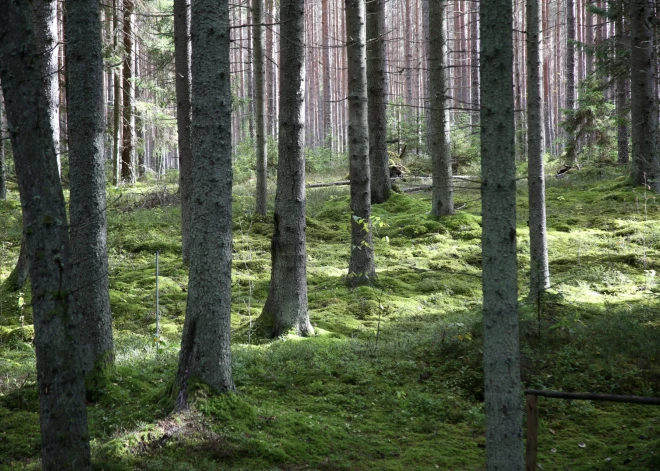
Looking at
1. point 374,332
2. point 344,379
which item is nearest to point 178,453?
point 344,379


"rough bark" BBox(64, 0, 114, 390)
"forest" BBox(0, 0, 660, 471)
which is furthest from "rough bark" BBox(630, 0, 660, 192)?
"rough bark" BBox(64, 0, 114, 390)

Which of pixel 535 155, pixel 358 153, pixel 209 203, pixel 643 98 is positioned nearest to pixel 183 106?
pixel 358 153

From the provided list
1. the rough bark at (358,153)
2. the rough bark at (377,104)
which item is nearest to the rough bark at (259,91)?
the rough bark at (377,104)

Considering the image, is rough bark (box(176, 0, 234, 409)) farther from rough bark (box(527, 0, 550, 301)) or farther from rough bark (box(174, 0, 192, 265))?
rough bark (box(174, 0, 192, 265))

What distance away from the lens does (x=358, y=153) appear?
10375 millimetres

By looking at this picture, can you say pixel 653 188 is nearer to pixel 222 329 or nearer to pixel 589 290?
pixel 589 290

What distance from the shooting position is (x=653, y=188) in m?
15.1

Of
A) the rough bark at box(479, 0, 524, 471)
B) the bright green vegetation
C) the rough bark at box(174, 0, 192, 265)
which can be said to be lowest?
the bright green vegetation

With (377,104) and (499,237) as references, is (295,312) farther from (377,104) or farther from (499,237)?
(377,104)

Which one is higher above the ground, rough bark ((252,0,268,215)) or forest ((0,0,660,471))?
rough bark ((252,0,268,215))

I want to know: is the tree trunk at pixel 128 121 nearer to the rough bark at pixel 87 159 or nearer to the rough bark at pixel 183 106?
the rough bark at pixel 183 106

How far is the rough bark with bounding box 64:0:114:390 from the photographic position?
5.45 m

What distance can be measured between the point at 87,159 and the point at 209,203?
1.48 m

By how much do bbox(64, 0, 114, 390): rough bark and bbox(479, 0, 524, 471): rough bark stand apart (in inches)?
149
